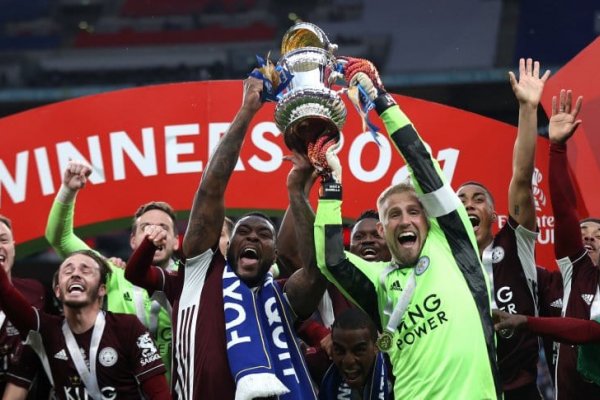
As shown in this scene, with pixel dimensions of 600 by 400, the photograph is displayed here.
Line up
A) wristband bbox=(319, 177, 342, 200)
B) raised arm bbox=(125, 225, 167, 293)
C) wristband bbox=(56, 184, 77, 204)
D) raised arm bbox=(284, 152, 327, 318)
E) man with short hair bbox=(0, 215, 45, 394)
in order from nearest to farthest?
wristband bbox=(319, 177, 342, 200), raised arm bbox=(284, 152, 327, 318), raised arm bbox=(125, 225, 167, 293), man with short hair bbox=(0, 215, 45, 394), wristband bbox=(56, 184, 77, 204)

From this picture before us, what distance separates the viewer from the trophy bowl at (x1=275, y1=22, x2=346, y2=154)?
425 cm

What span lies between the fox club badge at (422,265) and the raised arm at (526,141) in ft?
3.60

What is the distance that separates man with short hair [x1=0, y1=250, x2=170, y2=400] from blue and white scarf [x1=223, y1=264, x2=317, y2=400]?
648 millimetres

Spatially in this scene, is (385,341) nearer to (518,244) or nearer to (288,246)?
(288,246)

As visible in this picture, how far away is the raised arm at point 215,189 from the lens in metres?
4.50

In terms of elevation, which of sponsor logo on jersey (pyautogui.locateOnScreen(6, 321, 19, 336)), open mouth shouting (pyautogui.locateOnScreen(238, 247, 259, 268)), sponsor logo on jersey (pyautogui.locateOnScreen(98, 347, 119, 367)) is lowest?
sponsor logo on jersey (pyautogui.locateOnScreen(98, 347, 119, 367))

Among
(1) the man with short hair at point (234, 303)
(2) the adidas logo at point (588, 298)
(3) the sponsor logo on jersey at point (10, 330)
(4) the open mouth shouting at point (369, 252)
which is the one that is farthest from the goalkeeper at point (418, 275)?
(3) the sponsor logo on jersey at point (10, 330)

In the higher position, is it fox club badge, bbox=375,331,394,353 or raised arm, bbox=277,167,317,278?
raised arm, bbox=277,167,317,278

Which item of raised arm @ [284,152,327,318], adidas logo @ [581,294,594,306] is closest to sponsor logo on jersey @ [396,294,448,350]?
raised arm @ [284,152,327,318]

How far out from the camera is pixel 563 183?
16.3 feet

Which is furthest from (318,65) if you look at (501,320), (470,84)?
(470,84)

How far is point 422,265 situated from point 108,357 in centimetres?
156

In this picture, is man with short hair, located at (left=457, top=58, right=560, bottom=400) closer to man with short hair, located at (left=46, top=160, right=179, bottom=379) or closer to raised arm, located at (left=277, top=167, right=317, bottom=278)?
raised arm, located at (left=277, top=167, right=317, bottom=278)

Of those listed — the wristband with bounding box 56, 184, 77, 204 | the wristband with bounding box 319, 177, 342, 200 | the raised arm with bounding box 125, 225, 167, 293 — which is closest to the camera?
the wristband with bounding box 319, 177, 342, 200
